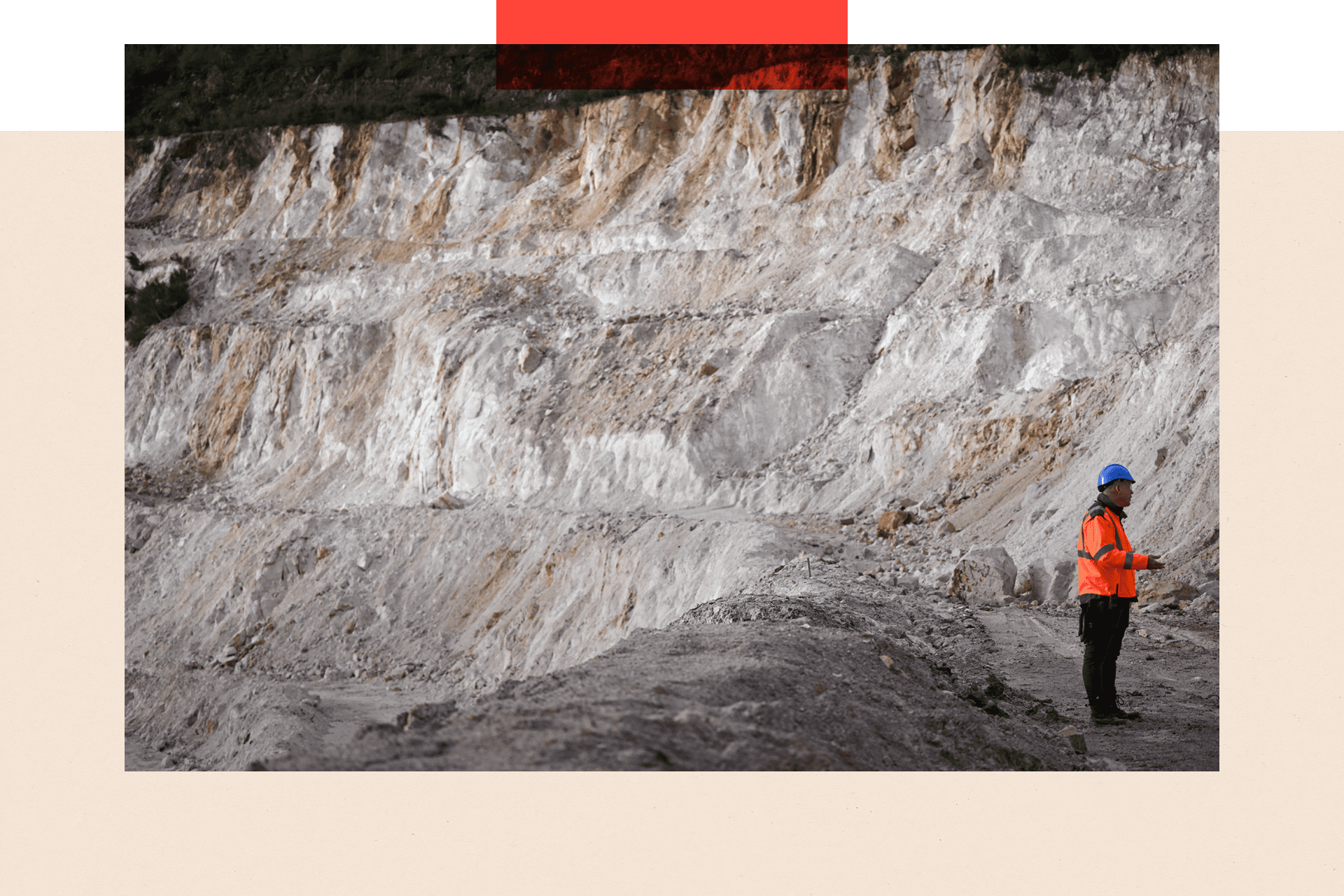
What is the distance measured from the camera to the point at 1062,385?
46.6 ft

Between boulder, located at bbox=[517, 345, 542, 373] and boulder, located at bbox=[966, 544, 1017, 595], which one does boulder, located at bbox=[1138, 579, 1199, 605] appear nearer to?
boulder, located at bbox=[966, 544, 1017, 595]

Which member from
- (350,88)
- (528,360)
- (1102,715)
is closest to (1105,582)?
(1102,715)

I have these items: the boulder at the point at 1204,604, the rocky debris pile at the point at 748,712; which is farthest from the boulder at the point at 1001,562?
the rocky debris pile at the point at 748,712

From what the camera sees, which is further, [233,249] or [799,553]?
[233,249]

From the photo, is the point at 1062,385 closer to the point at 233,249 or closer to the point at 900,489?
the point at 900,489

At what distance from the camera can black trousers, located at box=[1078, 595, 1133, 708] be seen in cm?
712

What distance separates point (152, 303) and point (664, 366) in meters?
14.5

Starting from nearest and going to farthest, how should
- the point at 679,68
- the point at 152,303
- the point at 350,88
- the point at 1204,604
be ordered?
the point at 1204,604
the point at 679,68
the point at 350,88
the point at 152,303

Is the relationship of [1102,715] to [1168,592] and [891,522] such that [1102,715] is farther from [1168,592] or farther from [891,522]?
[891,522]

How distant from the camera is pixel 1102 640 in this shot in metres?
7.18

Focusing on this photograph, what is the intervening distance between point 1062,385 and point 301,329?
52.1 feet

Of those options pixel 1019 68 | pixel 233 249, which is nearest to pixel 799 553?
pixel 1019 68

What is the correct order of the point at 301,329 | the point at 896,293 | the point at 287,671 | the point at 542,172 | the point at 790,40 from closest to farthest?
1. the point at 790,40
2. the point at 287,671
3. the point at 896,293
4. the point at 301,329
5. the point at 542,172

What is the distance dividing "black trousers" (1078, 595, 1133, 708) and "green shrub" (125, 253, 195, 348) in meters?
24.1
